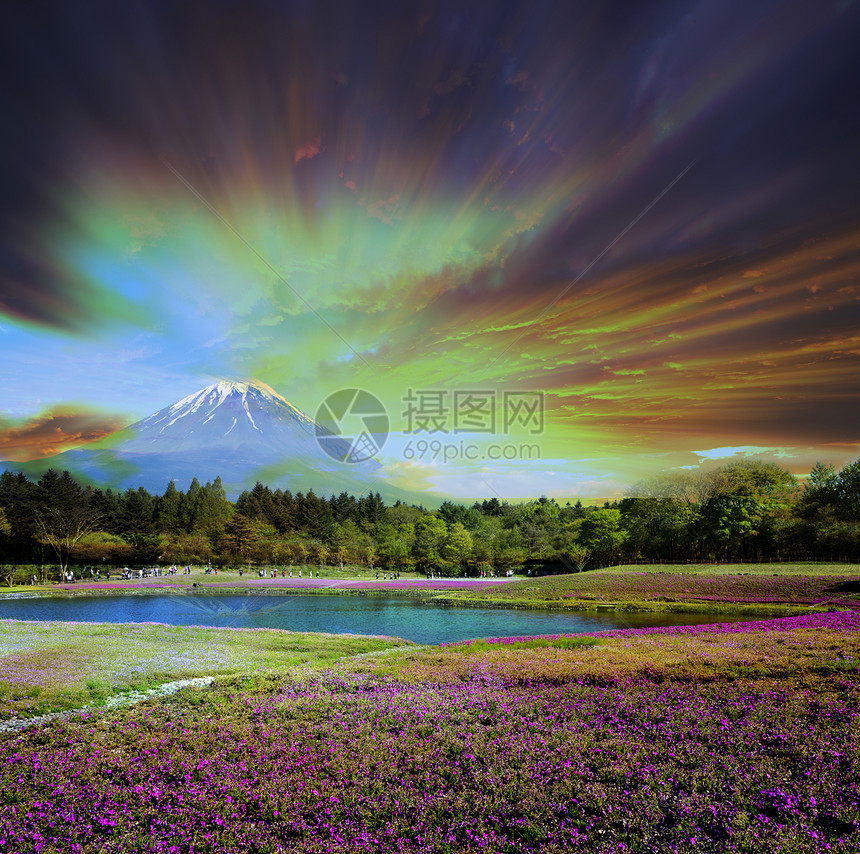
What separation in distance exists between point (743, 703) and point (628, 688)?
2649 millimetres

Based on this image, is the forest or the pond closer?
the pond

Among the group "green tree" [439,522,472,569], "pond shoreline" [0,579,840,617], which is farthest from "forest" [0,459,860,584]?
"pond shoreline" [0,579,840,617]

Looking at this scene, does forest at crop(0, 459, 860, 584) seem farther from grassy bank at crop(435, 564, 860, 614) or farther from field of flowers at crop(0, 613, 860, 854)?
field of flowers at crop(0, 613, 860, 854)

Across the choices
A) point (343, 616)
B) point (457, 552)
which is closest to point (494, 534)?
point (457, 552)

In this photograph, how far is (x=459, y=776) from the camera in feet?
25.0

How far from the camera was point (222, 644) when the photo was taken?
22703mm

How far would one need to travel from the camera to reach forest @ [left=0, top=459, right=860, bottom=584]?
6794 cm

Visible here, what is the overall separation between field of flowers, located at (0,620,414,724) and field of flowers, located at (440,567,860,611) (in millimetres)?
27085

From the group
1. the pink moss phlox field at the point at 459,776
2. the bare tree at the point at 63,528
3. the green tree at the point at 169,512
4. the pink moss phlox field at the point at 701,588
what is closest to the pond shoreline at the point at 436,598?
the pink moss phlox field at the point at 701,588

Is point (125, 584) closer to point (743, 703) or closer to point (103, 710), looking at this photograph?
point (103, 710)

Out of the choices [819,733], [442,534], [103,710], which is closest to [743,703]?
[819,733]

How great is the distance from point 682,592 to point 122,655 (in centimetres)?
4688

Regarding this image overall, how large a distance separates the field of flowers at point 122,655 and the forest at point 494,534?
177 feet

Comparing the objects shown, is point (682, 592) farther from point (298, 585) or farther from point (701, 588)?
point (298, 585)
